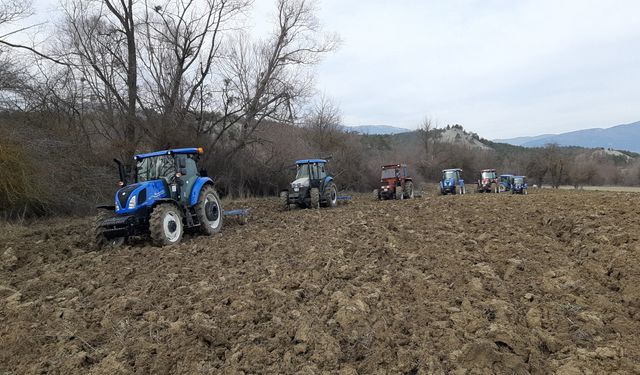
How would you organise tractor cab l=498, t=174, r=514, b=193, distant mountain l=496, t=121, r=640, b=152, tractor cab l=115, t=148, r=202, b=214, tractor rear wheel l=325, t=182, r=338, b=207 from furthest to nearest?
distant mountain l=496, t=121, r=640, b=152 < tractor cab l=498, t=174, r=514, b=193 < tractor rear wheel l=325, t=182, r=338, b=207 < tractor cab l=115, t=148, r=202, b=214

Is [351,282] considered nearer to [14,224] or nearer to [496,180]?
[14,224]

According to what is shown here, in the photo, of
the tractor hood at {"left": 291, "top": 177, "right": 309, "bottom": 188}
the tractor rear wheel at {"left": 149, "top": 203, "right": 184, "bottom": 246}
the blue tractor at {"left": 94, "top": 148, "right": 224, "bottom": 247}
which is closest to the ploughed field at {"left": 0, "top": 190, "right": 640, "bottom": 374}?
the tractor rear wheel at {"left": 149, "top": 203, "right": 184, "bottom": 246}

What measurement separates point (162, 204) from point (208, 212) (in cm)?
166

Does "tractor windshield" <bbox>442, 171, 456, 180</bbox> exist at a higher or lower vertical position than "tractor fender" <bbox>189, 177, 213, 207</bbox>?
lower

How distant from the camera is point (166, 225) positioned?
8406mm

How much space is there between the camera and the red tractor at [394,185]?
20.0 m

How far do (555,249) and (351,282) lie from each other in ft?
12.0

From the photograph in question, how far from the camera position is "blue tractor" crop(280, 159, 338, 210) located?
1531cm

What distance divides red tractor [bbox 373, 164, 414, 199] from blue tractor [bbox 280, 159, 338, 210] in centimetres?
447

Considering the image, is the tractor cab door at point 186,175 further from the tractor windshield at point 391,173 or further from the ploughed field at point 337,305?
the tractor windshield at point 391,173

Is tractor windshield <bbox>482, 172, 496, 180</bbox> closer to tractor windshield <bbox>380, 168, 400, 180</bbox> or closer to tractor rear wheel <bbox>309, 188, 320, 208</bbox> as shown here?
tractor windshield <bbox>380, 168, 400, 180</bbox>

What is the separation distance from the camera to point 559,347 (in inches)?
146

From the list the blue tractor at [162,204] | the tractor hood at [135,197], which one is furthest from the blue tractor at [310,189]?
the tractor hood at [135,197]

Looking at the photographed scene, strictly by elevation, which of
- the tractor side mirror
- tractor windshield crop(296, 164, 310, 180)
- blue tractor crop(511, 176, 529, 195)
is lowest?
blue tractor crop(511, 176, 529, 195)
